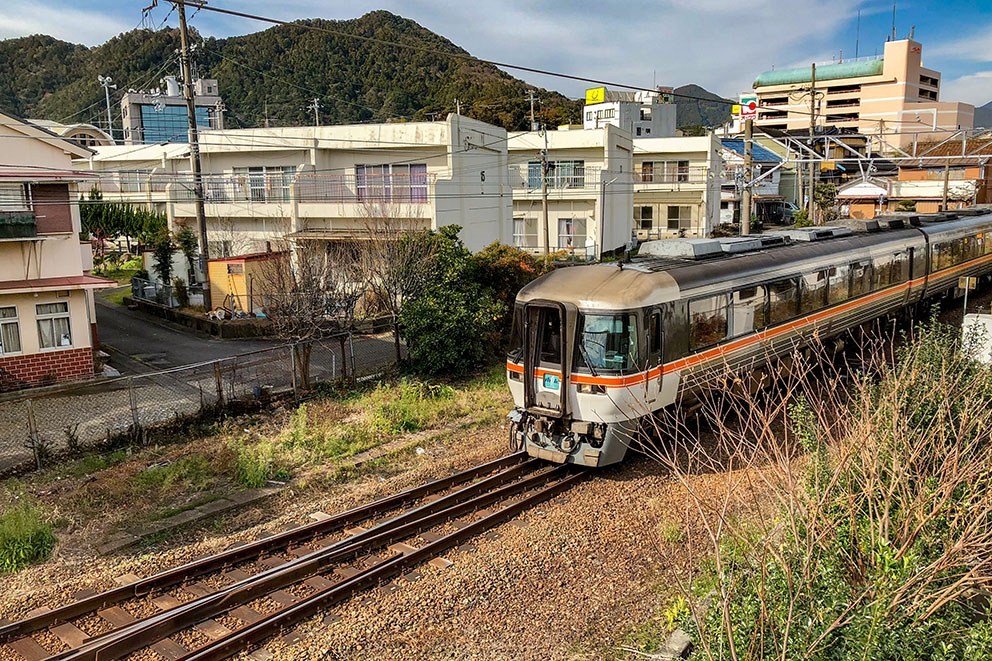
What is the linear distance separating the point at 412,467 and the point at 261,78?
80346 mm

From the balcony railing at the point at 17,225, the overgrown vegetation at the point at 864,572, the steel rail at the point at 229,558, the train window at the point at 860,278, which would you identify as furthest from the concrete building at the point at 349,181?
the overgrown vegetation at the point at 864,572

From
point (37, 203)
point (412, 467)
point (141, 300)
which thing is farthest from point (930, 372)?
point (141, 300)

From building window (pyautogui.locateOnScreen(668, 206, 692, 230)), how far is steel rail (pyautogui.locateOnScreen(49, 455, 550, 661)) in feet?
114

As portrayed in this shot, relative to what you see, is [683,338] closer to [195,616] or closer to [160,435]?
[195,616]

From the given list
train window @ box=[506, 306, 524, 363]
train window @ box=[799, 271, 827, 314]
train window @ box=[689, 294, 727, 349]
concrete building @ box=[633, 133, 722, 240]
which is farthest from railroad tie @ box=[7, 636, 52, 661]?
concrete building @ box=[633, 133, 722, 240]

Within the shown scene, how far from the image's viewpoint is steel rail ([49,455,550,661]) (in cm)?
671

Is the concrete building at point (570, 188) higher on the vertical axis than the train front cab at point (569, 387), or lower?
higher

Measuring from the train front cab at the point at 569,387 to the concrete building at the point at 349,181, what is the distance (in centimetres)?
1359

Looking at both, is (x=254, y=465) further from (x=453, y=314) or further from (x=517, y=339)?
(x=453, y=314)

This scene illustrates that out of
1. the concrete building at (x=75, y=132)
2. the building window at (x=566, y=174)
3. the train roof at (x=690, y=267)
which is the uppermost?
the concrete building at (x=75, y=132)

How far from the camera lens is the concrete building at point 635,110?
6209 cm

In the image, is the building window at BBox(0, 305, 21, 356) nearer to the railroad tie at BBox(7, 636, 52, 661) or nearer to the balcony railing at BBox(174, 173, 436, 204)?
the balcony railing at BBox(174, 173, 436, 204)

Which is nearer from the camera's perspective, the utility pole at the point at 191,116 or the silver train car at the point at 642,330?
the silver train car at the point at 642,330

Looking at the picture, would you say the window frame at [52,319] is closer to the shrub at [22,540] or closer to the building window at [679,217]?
the shrub at [22,540]
